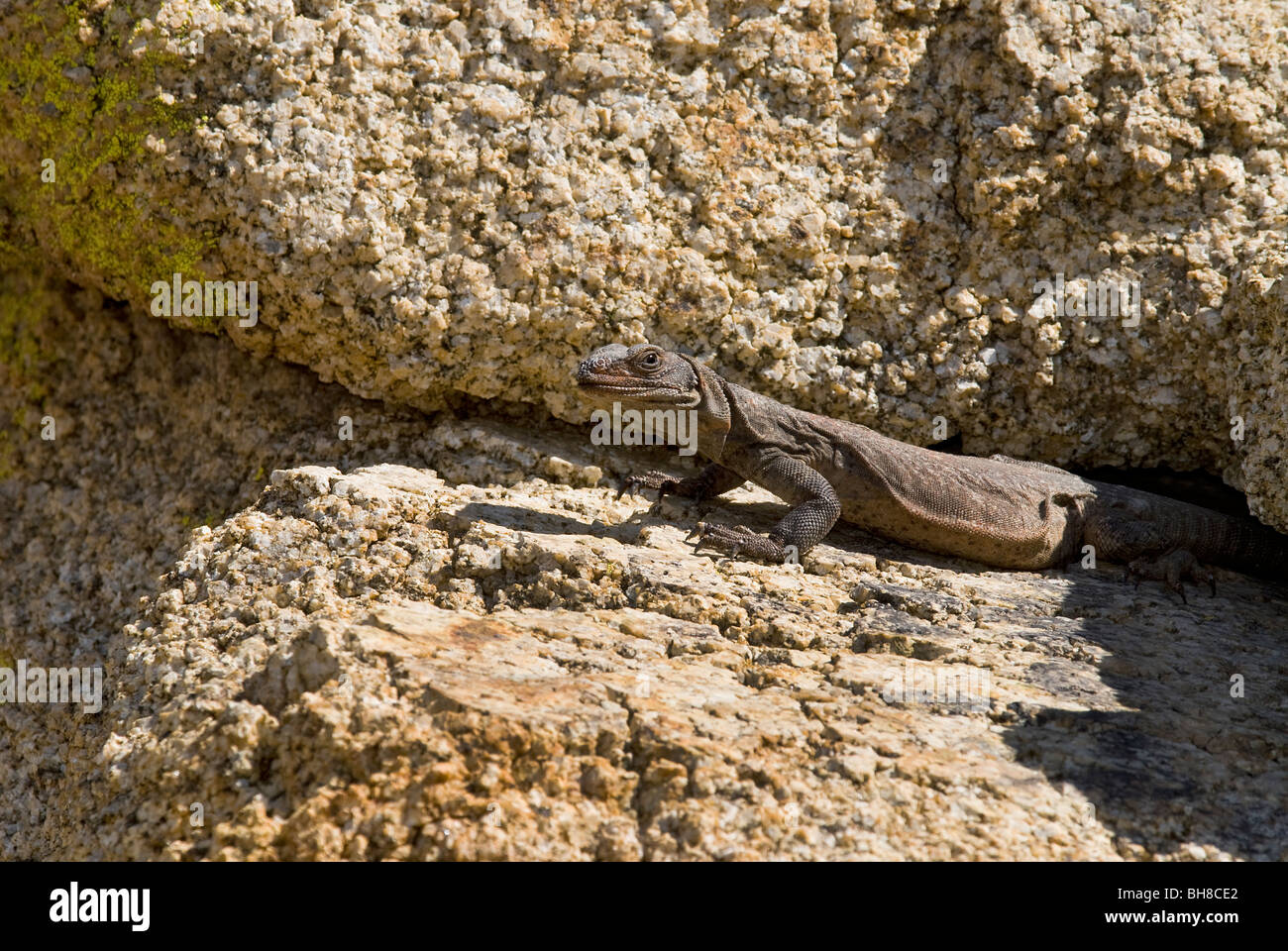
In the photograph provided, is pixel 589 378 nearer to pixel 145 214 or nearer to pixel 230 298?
pixel 230 298

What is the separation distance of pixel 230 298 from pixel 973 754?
4.69 m

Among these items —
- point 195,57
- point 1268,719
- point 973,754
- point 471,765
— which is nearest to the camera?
point 471,765

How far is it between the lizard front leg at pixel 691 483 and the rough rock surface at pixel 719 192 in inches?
21.9

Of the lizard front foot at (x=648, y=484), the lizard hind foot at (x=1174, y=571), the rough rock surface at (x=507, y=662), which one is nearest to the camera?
the rough rock surface at (x=507, y=662)

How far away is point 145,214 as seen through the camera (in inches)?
253

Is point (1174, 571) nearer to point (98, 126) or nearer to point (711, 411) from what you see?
point (711, 411)

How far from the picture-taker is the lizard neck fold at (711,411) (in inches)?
267

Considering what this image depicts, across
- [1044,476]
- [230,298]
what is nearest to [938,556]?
[1044,476]

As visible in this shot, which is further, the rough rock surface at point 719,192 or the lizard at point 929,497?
the lizard at point 929,497

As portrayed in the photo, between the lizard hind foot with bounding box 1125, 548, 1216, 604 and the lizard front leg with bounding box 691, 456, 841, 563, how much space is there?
1.82 meters

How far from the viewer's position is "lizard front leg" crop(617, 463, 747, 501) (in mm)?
7070

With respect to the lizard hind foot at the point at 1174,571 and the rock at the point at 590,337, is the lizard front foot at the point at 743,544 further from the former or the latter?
the lizard hind foot at the point at 1174,571

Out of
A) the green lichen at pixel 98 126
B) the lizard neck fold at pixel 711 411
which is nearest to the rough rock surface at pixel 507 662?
the lizard neck fold at pixel 711 411

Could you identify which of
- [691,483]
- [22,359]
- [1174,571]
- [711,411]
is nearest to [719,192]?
[711,411]
